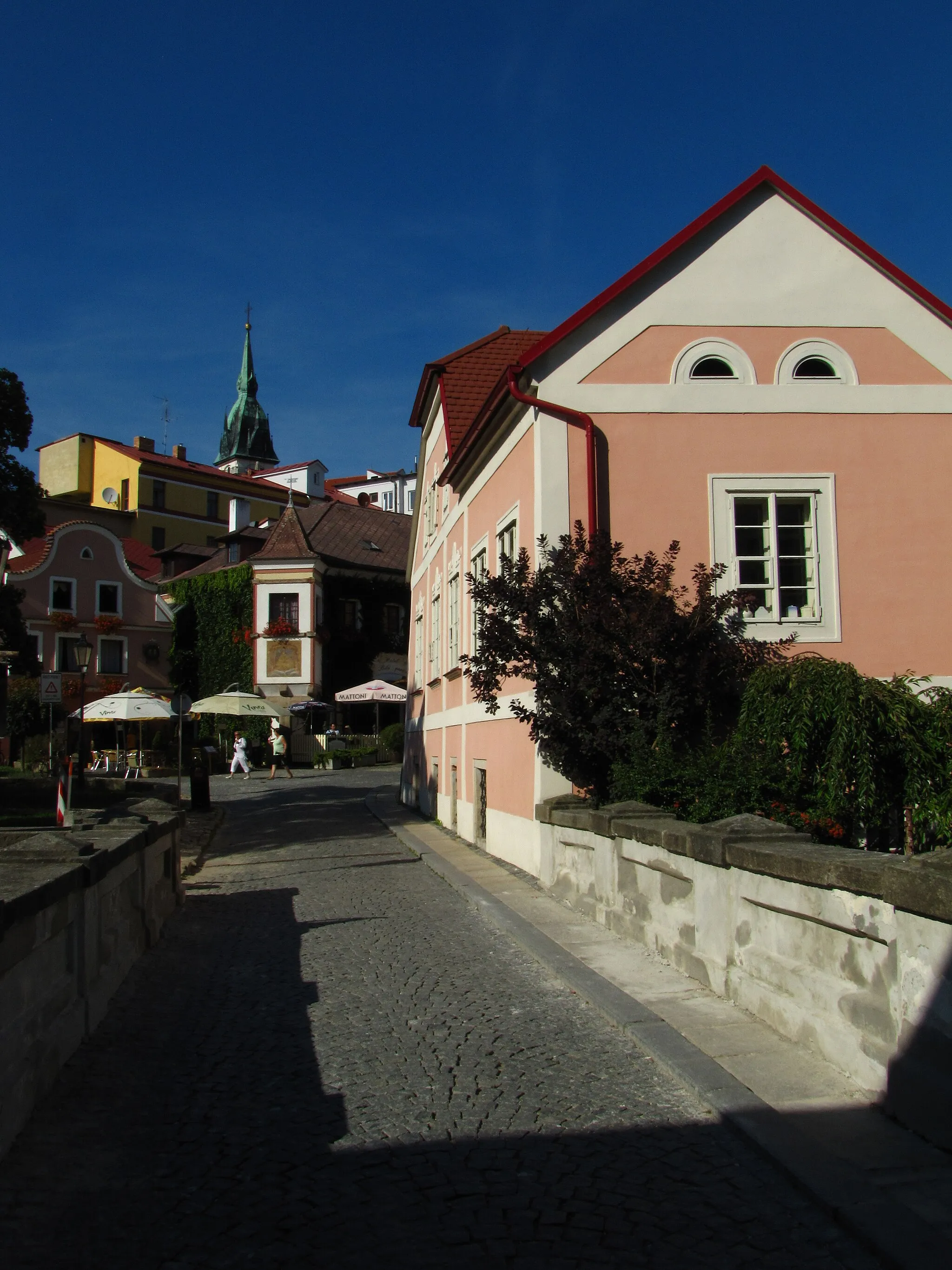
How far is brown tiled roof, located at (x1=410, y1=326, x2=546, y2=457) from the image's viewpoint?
19266 mm

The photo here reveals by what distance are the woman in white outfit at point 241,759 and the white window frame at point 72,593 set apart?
14.2 meters

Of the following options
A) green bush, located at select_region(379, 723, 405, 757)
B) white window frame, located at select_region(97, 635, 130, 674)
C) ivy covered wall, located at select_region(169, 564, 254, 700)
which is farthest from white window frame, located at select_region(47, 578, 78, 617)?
green bush, located at select_region(379, 723, 405, 757)

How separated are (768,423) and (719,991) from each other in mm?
8501

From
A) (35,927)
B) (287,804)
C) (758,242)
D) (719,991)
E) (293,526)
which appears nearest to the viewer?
(35,927)

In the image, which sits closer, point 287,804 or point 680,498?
point 680,498

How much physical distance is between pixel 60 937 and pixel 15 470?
1579 cm

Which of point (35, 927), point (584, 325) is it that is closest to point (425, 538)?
point (584, 325)

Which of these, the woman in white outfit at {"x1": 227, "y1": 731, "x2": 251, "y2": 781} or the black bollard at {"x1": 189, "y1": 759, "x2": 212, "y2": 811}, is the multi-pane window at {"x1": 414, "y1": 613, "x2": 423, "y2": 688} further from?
the woman in white outfit at {"x1": 227, "y1": 731, "x2": 251, "y2": 781}

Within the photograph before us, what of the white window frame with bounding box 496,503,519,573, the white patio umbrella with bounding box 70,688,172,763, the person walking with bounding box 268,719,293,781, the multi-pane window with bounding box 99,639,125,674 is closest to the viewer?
the white window frame with bounding box 496,503,519,573

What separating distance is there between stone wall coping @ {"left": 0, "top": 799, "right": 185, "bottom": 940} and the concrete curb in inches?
115

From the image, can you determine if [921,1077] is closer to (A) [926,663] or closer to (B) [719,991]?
(B) [719,991]

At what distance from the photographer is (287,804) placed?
85.9 ft

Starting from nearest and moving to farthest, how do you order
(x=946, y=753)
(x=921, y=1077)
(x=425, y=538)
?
(x=921, y=1077)
(x=946, y=753)
(x=425, y=538)

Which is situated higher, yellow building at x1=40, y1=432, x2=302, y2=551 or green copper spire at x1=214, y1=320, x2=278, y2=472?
green copper spire at x1=214, y1=320, x2=278, y2=472
